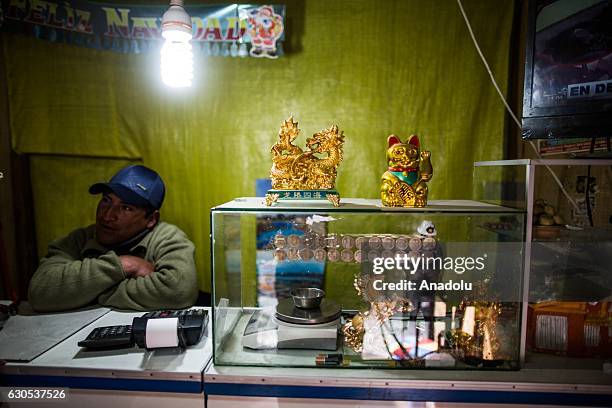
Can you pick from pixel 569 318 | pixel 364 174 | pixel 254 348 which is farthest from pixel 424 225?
pixel 364 174

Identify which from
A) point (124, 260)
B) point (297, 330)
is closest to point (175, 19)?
point (124, 260)

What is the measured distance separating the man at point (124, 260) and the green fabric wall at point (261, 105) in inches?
17.1

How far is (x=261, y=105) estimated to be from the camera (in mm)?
2609

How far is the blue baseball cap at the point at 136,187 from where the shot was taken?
2197 mm

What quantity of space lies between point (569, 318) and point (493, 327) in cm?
27

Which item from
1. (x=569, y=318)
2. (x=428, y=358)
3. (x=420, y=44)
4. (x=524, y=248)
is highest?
(x=420, y=44)

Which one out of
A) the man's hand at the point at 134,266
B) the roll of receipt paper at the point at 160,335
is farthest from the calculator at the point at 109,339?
the man's hand at the point at 134,266

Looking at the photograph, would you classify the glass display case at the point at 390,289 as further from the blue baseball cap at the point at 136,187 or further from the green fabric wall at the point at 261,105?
the green fabric wall at the point at 261,105

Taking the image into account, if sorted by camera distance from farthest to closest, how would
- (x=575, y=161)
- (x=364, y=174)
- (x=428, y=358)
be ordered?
(x=364, y=174) < (x=428, y=358) < (x=575, y=161)

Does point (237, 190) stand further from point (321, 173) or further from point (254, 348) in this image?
point (254, 348)

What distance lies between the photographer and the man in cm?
191

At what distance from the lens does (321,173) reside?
64.0 inches

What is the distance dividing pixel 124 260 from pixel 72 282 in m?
0.27

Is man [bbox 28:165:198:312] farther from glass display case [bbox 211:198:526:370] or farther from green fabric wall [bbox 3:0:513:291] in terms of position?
glass display case [bbox 211:198:526:370]
